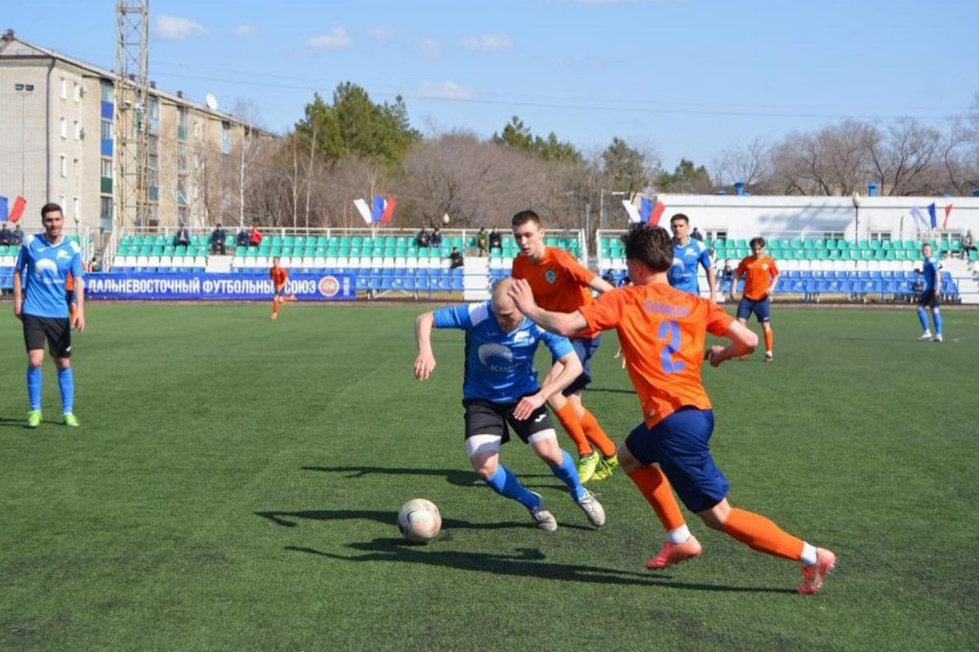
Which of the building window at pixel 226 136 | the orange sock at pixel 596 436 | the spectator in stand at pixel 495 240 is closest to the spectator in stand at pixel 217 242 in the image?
the spectator in stand at pixel 495 240

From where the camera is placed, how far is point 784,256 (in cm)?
4472

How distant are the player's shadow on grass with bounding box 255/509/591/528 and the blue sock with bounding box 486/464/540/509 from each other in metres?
0.26

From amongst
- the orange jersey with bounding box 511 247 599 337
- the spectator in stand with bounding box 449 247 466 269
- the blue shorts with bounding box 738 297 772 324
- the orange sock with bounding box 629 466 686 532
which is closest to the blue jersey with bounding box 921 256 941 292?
the blue shorts with bounding box 738 297 772 324

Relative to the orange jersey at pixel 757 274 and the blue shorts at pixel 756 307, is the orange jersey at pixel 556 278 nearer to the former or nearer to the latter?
the orange jersey at pixel 757 274

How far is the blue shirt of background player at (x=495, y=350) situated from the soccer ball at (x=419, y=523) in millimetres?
779

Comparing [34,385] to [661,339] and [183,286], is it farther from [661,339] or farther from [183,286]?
[183,286]

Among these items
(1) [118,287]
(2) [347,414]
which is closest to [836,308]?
(1) [118,287]

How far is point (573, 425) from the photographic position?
8.10m

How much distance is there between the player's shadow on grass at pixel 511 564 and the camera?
575cm

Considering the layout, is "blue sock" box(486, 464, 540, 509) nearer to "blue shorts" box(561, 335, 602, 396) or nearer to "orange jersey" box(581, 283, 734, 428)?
"orange jersey" box(581, 283, 734, 428)

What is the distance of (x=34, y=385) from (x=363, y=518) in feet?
15.8

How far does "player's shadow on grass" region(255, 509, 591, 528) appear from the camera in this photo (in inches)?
273

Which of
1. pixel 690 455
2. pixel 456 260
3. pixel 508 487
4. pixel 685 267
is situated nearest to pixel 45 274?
pixel 508 487

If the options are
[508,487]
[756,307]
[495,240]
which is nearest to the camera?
[508,487]
